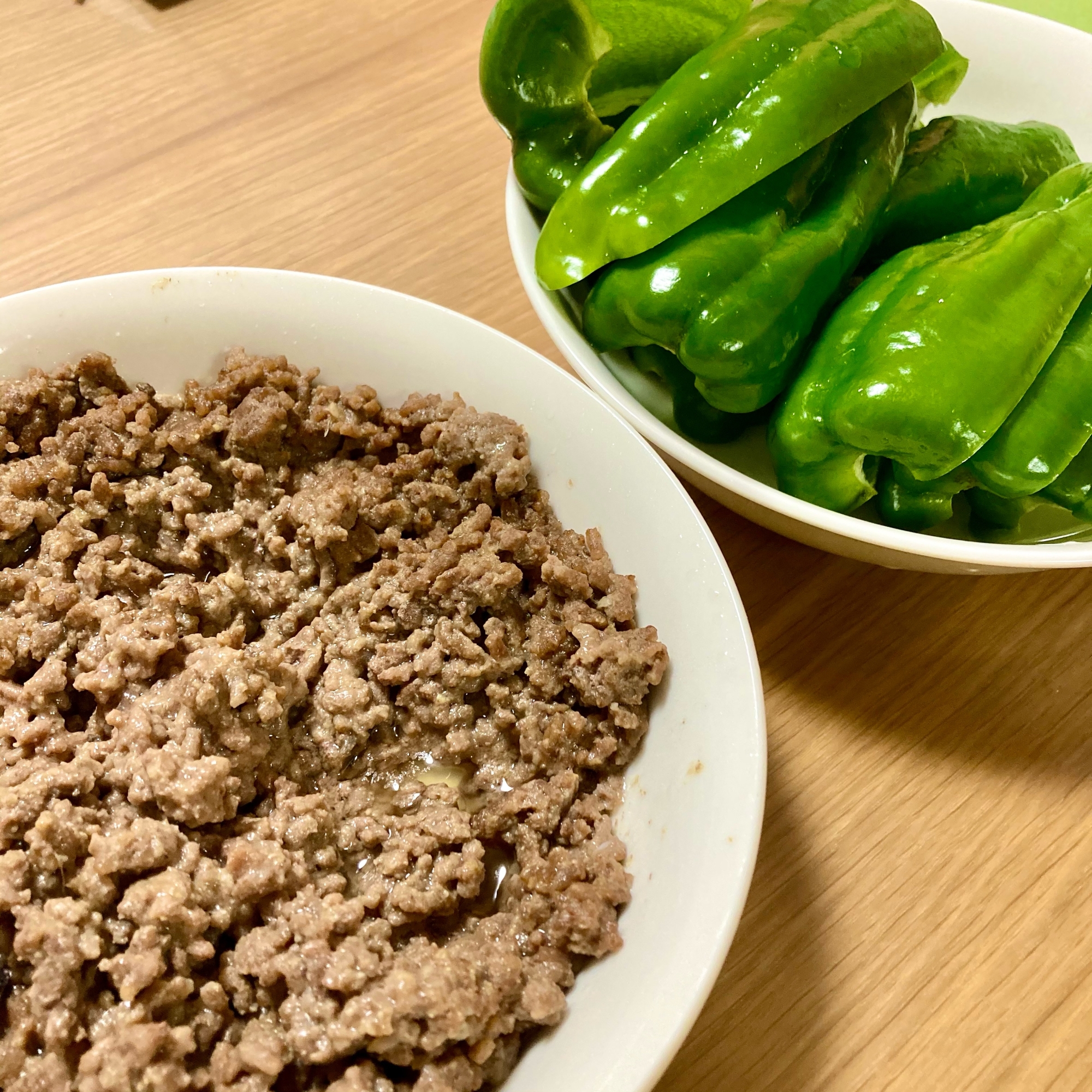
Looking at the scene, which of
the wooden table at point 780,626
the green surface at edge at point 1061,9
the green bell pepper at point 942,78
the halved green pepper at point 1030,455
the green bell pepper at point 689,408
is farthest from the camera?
the green surface at edge at point 1061,9

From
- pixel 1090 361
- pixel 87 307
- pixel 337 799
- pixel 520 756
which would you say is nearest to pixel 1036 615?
pixel 1090 361

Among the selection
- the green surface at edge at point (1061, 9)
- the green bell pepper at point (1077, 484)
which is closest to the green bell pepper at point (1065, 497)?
the green bell pepper at point (1077, 484)

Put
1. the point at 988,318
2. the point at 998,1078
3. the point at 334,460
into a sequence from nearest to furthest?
the point at 998,1078 < the point at 988,318 < the point at 334,460

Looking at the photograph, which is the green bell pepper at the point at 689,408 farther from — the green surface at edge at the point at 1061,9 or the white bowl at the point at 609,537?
the green surface at edge at the point at 1061,9

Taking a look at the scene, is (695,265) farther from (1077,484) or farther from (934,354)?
(1077,484)

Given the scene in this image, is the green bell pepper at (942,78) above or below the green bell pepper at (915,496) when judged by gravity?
above

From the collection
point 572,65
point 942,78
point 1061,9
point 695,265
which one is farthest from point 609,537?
point 1061,9

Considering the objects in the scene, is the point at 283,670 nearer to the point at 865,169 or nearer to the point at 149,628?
the point at 149,628
